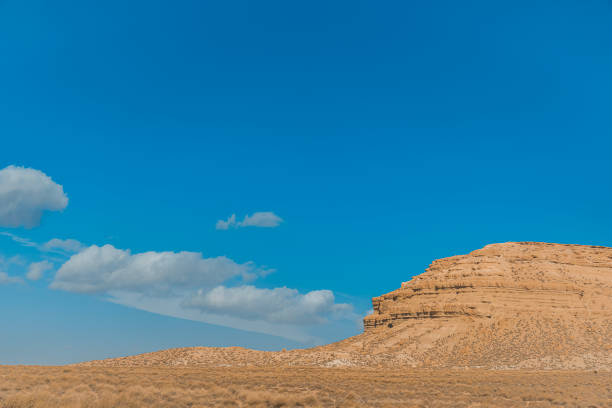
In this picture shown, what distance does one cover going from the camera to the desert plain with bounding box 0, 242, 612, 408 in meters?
19.8

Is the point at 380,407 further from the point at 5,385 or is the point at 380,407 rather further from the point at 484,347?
the point at 484,347

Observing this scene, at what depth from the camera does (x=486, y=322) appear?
203ft

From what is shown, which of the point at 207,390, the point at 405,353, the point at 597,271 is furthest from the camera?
the point at 597,271

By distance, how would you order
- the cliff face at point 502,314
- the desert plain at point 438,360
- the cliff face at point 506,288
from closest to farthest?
the desert plain at point 438,360
the cliff face at point 502,314
the cliff face at point 506,288

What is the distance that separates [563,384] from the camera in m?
29.2

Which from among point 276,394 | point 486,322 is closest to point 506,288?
point 486,322

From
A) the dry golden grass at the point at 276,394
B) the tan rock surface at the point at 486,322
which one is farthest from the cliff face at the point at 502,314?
the dry golden grass at the point at 276,394

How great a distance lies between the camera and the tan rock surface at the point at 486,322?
52.2 metres

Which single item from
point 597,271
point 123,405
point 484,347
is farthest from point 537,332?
point 123,405

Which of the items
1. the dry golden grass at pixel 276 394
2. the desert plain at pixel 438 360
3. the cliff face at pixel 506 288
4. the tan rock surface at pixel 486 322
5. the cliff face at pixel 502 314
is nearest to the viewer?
the dry golden grass at pixel 276 394

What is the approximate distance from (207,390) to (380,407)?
7.49 meters

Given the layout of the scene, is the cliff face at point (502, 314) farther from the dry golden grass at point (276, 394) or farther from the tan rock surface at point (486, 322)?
the dry golden grass at point (276, 394)

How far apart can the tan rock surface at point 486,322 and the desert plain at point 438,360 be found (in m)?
0.18

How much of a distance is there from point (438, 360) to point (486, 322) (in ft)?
39.0
